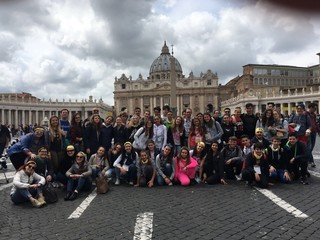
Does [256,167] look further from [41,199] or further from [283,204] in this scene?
[41,199]

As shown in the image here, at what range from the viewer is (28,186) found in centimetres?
608

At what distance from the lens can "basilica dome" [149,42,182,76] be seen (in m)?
113

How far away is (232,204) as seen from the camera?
585 cm

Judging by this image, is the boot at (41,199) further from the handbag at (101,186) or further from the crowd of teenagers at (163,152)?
the handbag at (101,186)

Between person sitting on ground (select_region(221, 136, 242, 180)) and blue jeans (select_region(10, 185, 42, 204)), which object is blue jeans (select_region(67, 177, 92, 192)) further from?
person sitting on ground (select_region(221, 136, 242, 180))

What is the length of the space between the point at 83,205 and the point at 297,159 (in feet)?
16.9

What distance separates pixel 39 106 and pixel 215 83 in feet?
168

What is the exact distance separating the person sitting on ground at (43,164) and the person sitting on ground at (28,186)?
0.46 metres

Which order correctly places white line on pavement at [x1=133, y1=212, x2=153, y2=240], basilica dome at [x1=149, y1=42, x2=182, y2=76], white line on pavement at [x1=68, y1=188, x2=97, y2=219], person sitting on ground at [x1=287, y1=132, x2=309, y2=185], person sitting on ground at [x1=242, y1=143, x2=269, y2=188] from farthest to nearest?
1. basilica dome at [x1=149, y1=42, x2=182, y2=76]
2. person sitting on ground at [x1=287, y1=132, x2=309, y2=185]
3. person sitting on ground at [x1=242, y1=143, x2=269, y2=188]
4. white line on pavement at [x1=68, y1=188, x2=97, y2=219]
5. white line on pavement at [x1=133, y1=212, x2=153, y2=240]

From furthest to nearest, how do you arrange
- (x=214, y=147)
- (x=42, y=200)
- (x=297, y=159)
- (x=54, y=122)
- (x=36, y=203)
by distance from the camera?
(x=214, y=147), (x=297, y=159), (x=54, y=122), (x=42, y=200), (x=36, y=203)

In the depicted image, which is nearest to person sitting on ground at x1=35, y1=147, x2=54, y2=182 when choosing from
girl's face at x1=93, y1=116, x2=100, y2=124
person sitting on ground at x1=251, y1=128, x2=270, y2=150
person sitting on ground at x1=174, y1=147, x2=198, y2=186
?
girl's face at x1=93, y1=116, x2=100, y2=124

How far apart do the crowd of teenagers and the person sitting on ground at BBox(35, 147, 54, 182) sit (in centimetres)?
2

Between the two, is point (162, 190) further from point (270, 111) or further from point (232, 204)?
point (270, 111)

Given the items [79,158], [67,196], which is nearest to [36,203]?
[67,196]
